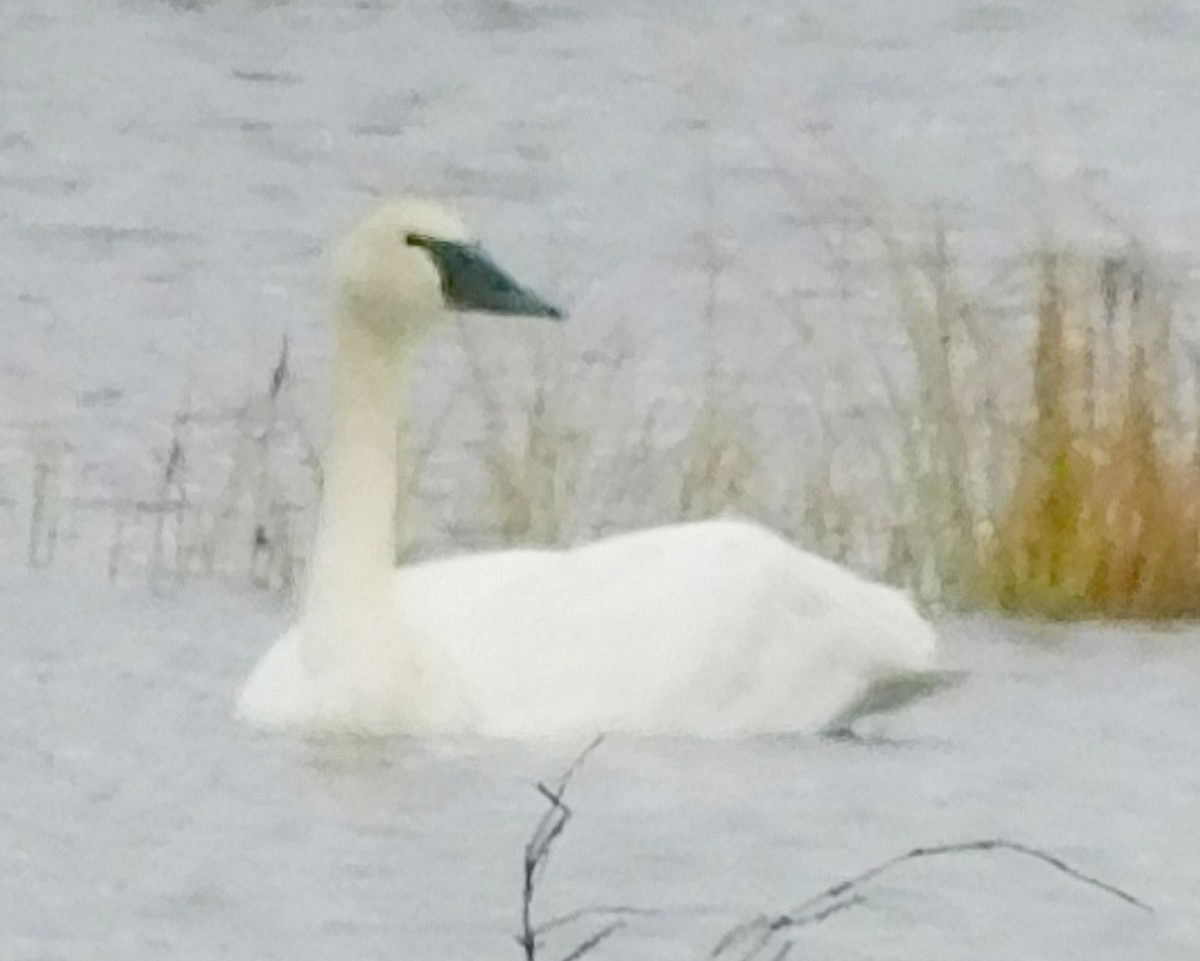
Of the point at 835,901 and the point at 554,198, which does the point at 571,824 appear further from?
the point at 554,198

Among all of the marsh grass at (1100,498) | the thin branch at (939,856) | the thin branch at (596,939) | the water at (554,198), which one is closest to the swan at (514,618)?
the water at (554,198)

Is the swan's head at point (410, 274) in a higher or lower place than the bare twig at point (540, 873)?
higher

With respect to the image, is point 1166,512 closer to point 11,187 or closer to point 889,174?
point 889,174

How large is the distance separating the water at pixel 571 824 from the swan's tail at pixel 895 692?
31 mm

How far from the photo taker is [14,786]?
5.51 meters

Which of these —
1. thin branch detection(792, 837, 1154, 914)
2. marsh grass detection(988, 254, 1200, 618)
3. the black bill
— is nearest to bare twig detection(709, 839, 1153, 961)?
thin branch detection(792, 837, 1154, 914)

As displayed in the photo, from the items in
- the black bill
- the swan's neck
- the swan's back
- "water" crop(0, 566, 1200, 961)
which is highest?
the black bill

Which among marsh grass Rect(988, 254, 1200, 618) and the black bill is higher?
the black bill

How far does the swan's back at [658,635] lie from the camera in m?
5.76

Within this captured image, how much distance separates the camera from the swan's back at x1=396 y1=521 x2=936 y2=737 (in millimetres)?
5762

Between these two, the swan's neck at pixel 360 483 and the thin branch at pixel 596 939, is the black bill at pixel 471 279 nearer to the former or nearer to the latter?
the swan's neck at pixel 360 483

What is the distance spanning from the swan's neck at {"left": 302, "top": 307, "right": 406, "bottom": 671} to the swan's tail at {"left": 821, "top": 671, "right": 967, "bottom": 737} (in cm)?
69

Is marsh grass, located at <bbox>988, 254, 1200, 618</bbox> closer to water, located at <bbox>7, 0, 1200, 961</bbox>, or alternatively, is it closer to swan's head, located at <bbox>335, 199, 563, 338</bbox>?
water, located at <bbox>7, 0, 1200, 961</bbox>

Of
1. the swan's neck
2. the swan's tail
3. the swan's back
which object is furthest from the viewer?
the swan's tail
